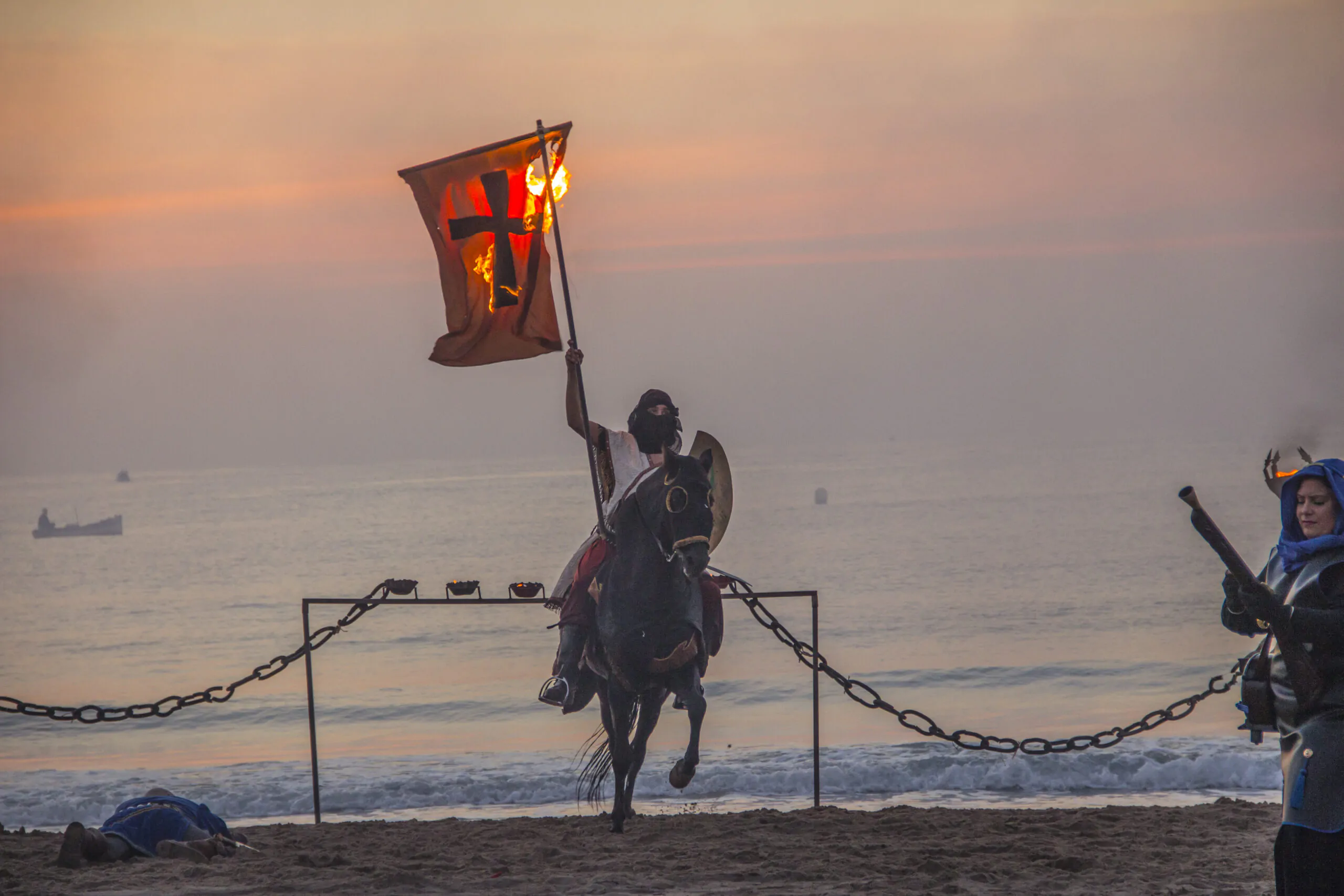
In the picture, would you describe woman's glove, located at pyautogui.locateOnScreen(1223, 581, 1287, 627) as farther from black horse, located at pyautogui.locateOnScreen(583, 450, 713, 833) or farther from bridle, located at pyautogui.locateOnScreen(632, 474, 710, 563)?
black horse, located at pyautogui.locateOnScreen(583, 450, 713, 833)

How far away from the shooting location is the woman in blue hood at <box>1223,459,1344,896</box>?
5113mm

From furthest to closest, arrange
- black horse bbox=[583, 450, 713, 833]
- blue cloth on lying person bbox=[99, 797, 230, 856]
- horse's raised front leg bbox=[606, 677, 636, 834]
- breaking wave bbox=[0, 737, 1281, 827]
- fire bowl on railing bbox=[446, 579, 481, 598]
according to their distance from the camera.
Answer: breaking wave bbox=[0, 737, 1281, 827]
fire bowl on railing bbox=[446, 579, 481, 598]
horse's raised front leg bbox=[606, 677, 636, 834]
black horse bbox=[583, 450, 713, 833]
blue cloth on lying person bbox=[99, 797, 230, 856]

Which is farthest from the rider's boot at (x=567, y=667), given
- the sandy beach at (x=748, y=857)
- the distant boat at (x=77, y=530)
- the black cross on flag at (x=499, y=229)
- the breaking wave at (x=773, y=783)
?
the distant boat at (x=77, y=530)

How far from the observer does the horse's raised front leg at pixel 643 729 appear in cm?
925

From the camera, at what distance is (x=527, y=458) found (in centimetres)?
14725

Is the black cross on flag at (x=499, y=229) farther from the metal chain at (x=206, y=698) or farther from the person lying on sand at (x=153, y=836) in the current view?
the person lying on sand at (x=153, y=836)

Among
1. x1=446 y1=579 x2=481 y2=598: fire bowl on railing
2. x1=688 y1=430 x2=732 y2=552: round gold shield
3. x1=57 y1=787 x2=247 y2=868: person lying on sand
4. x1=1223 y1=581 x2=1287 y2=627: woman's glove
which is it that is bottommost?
x1=57 y1=787 x2=247 y2=868: person lying on sand

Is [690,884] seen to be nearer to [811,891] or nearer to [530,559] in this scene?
[811,891]

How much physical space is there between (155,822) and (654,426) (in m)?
3.91

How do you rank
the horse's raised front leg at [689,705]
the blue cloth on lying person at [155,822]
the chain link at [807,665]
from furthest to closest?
the chain link at [807,665]
the horse's raised front leg at [689,705]
the blue cloth on lying person at [155,822]

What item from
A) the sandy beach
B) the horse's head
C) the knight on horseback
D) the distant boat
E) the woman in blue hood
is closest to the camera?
the woman in blue hood

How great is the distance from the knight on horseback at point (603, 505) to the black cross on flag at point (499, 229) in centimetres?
73

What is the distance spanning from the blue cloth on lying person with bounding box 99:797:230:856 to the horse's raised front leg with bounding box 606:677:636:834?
2429 mm

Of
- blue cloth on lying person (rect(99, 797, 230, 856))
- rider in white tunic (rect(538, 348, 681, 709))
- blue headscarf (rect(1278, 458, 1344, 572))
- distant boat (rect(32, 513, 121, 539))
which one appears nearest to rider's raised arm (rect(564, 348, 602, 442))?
rider in white tunic (rect(538, 348, 681, 709))
